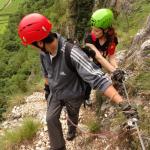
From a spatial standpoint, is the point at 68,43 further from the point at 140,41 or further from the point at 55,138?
the point at 140,41

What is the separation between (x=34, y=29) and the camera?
4.62 metres

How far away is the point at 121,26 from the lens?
16.4 m

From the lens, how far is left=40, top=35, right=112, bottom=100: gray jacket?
441cm

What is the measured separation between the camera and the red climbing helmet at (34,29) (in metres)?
4.59

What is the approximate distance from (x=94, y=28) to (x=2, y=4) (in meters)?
101

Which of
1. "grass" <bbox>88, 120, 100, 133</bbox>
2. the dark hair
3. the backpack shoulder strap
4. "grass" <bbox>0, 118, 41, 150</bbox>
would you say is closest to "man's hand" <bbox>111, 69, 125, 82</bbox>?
the backpack shoulder strap

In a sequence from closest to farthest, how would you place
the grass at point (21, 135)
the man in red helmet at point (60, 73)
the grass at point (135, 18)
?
the man in red helmet at point (60, 73)
the grass at point (21, 135)
the grass at point (135, 18)

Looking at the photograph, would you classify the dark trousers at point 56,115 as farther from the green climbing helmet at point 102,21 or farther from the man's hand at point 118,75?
the green climbing helmet at point 102,21

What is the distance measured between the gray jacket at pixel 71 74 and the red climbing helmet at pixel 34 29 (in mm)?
266

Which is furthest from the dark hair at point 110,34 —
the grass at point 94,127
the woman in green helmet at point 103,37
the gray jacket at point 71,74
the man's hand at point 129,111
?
the man's hand at point 129,111

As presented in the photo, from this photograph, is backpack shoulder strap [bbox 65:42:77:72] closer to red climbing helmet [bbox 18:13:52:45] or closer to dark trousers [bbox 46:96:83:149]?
red climbing helmet [bbox 18:13:52:45]

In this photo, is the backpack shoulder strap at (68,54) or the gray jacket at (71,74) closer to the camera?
the gray jacket at (71,74)

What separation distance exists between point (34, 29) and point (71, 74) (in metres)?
0.75

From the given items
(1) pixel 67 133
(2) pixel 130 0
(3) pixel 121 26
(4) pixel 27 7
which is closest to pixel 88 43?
(1) pixel 67 133
